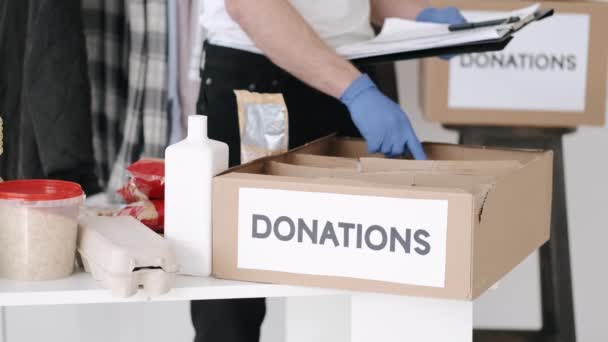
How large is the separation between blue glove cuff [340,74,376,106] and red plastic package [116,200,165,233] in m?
0.41

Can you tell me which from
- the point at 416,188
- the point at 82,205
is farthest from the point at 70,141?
the point at 416,188

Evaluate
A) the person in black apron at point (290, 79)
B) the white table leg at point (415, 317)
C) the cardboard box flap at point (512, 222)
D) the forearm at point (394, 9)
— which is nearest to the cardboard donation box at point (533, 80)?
the forearm at point (394, 9)

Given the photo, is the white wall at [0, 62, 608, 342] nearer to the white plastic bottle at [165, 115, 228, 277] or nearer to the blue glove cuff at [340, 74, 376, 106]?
the blue glove cuff at [340, 74, 376, 106]

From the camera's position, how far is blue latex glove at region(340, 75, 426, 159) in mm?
1472

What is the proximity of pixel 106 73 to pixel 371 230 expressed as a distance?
1292 millimetres

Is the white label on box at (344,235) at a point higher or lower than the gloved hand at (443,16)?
lower

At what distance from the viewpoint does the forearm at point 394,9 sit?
2.00 m

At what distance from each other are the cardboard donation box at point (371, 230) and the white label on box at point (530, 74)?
1.10 m

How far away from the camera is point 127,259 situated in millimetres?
1029

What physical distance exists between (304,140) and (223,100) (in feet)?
0.54

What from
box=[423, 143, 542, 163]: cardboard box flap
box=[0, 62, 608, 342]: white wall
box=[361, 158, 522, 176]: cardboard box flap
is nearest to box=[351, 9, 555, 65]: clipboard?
box=[423, 143, 542, 163]: cardboard box flap

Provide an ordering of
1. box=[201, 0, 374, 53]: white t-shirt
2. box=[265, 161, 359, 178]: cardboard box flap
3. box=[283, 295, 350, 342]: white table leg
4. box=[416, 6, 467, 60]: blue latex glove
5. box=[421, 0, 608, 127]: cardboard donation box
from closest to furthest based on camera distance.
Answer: box=[265, 161, 359, 178]: cardboard box flap → box=[283, 295, 350, 342]: white table leg → box=[201, 0, 374, 53]: white t-shirt → box=[416, 6, 467, 60]: blue latex glove → box=[421, 0, 608, 127]: cardboard donation box

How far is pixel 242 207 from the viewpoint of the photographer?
1.11 metres

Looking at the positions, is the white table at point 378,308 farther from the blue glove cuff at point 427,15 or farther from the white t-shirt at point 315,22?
the blue glove cuff at point 427,15
